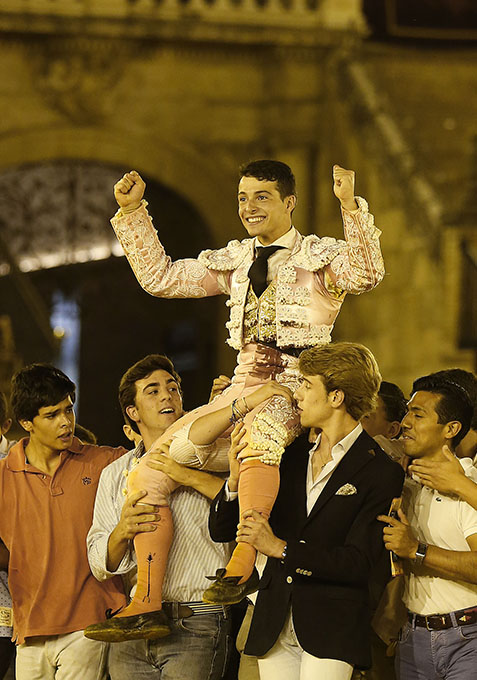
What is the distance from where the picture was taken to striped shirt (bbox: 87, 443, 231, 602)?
5.11 meters

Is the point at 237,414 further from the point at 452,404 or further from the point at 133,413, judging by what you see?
the point at 452,404

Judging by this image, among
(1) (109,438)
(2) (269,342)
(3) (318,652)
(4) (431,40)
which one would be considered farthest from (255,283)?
(4) (431,40)

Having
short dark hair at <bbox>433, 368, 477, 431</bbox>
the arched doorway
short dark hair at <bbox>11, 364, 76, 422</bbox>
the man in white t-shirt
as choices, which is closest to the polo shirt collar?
short dark hair at <bbox>11, 364, 76, 422</bbox>

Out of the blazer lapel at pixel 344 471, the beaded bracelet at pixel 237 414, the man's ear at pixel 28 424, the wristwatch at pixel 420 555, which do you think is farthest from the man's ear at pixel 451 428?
the man's ear at pixel 28 424

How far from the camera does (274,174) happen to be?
17.5 feet

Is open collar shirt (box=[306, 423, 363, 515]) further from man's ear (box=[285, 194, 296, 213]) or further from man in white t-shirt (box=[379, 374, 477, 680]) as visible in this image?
man's ear (box=[285, 194, 296, 213])

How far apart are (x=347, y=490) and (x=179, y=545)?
33.5 inches

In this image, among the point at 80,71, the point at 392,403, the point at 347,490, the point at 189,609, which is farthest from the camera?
the point at 80,71

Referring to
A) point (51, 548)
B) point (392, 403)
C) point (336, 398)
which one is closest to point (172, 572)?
point (51, 548)

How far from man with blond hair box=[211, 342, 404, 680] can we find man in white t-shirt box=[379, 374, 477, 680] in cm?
13

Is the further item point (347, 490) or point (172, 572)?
point (172, 572)

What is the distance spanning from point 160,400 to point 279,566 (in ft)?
3.50

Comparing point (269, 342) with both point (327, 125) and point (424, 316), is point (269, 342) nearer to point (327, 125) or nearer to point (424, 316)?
point (424, 316)

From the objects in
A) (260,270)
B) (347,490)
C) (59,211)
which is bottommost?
(347,490)
